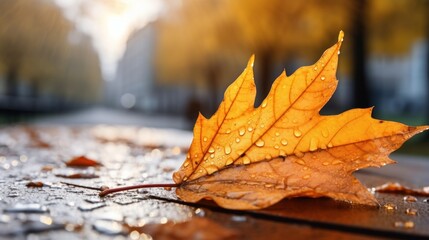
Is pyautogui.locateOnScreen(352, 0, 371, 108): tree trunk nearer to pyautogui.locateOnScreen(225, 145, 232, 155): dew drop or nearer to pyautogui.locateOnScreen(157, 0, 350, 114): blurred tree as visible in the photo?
pyautogui.locateOnScreen(157, 0, 350, 114): blurred tree

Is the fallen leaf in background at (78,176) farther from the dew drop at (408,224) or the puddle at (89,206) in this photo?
the dew drop at (408,224)

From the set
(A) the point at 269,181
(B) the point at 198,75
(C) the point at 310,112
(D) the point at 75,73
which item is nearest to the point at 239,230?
(A) the point at 269,181

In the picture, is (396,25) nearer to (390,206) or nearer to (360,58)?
(360,58)

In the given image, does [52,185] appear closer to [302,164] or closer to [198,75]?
[302,164]

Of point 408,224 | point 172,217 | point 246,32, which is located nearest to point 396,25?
point 246,32

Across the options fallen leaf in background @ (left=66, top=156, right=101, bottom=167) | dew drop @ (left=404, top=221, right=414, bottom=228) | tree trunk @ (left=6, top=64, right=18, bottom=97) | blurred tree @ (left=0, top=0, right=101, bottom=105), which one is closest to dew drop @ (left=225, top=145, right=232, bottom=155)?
dew drop @ (left=404, top=221, right=414, bottom=228)
